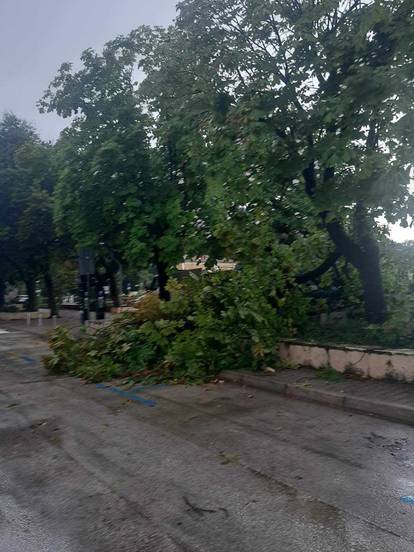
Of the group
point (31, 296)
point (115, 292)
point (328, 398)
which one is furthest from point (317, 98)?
point (31, 296)

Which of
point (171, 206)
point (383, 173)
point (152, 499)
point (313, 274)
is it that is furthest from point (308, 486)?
point (171, 206)

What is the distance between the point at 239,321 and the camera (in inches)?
403

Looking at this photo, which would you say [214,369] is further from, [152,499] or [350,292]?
[152,499]

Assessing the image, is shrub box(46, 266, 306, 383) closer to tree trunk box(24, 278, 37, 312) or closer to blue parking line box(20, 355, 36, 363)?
blue parking line box(20, 355, 36, 363)

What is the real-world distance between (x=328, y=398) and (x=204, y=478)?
3.31 m

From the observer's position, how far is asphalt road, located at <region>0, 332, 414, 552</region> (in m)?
Result: 4.02

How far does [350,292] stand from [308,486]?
305 inches

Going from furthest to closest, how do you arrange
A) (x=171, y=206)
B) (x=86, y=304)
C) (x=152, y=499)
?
(x=86, y=304) < (x=171, y=206) < (x=152, y=499)

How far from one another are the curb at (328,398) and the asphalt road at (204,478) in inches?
9.2

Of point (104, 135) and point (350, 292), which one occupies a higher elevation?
point (104, 135)

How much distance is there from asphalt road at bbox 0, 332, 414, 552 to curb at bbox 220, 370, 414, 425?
23cm

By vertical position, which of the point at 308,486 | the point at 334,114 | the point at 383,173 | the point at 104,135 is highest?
the point at 104,135

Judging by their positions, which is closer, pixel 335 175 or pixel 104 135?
pixel 335 175

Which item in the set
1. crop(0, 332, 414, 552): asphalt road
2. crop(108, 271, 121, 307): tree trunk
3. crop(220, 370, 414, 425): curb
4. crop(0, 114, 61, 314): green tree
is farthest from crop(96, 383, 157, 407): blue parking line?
crop(108, 271, 121, 307): tree trunk
